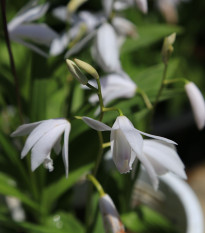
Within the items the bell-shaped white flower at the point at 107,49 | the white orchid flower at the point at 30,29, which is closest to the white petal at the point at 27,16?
the white orchid flower at the point at 30,29

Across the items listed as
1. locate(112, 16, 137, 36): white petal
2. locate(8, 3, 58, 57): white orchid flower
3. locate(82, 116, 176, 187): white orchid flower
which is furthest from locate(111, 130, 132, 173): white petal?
locate(112, 16, 137, 36): white petal

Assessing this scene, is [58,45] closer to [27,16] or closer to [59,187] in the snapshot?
[27,16]

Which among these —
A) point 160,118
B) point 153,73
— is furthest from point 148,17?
point 153,73

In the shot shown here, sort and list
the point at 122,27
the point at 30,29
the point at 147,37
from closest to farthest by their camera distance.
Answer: the point at 30,29
the point at 122,27
the point at 147,37

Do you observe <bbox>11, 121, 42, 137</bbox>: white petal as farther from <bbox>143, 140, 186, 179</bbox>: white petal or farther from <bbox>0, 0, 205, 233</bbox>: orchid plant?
<bbox>143, 140, 186, 179</bbox>: white petal

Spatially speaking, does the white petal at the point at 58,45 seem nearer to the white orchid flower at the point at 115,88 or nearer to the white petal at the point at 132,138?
the white orchid flower at the point at 115,88

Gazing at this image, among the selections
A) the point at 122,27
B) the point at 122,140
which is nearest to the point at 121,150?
the point at 122,140
